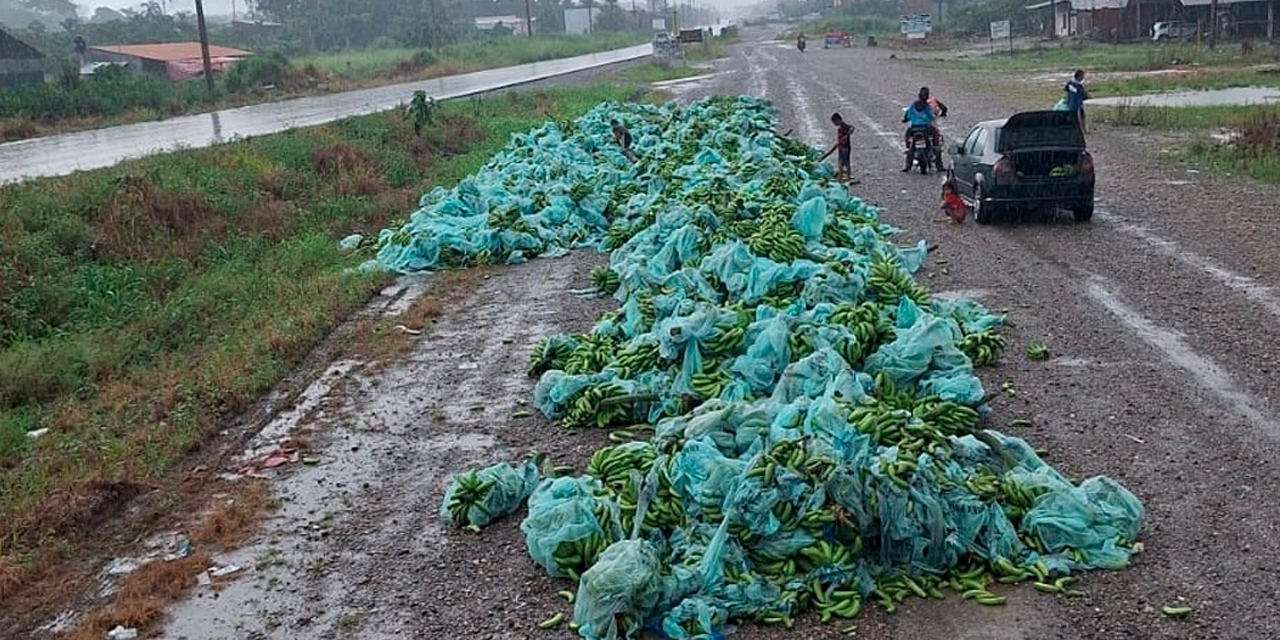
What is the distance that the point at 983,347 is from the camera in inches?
393

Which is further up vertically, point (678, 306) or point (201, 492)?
point (678, 306)

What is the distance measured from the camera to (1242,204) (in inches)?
663

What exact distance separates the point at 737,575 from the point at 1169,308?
6.87 metres

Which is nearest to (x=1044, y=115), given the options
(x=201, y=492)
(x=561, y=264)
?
(x=561, y=264)

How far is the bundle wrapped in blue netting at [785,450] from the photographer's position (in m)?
6.29

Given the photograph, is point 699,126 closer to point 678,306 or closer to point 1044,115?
point 1044,115

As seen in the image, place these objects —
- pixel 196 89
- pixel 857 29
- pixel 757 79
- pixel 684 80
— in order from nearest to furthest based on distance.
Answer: pixel 196 89 → pixel 757 79 → pixel 684 80 → pixel 857 29

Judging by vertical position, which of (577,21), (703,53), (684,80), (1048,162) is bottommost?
(1048,162)

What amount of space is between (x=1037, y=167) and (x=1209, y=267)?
3.38 m

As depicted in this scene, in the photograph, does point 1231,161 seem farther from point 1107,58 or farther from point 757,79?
point 1107,58

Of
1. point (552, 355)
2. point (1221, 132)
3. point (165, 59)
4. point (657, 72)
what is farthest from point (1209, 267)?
point (165, 59)

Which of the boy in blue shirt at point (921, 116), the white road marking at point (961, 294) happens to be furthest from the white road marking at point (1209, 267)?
the boy in blue shirt at point (921, 116)

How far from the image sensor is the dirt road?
6.15 m

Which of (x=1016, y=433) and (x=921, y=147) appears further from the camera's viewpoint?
(x=921, y=147)
